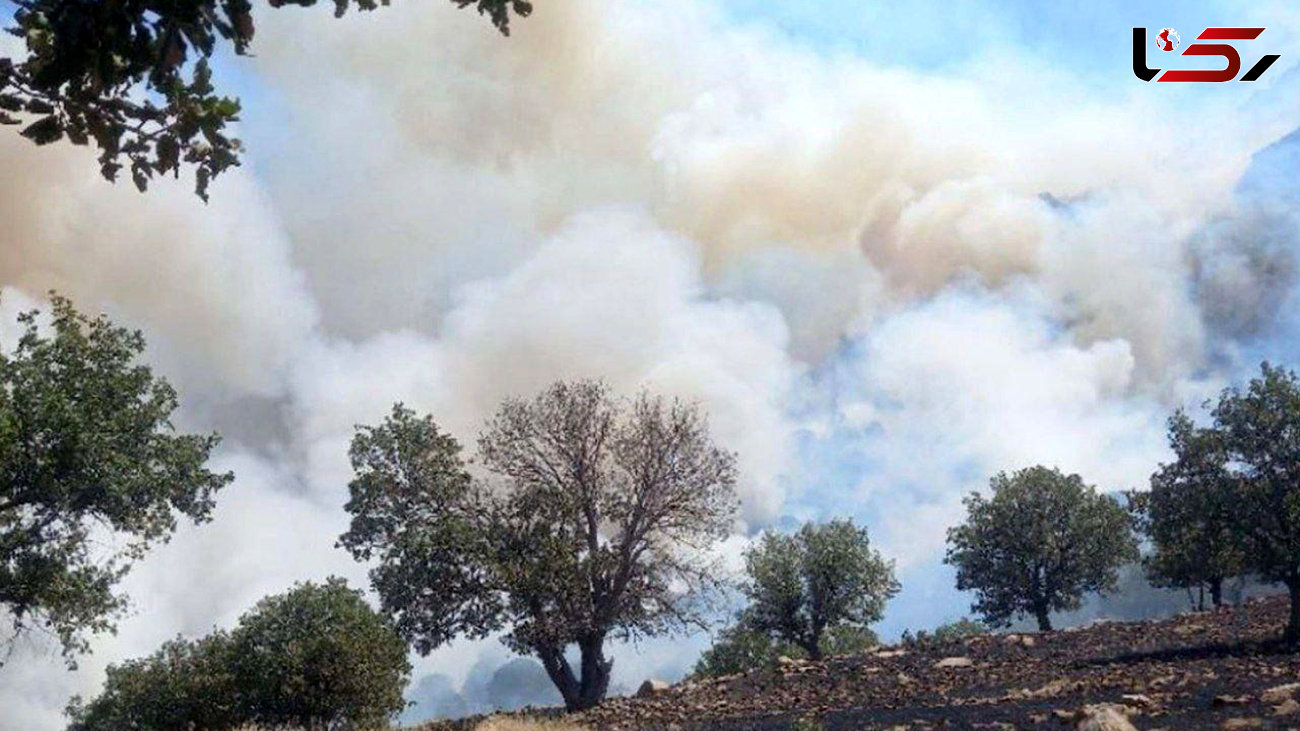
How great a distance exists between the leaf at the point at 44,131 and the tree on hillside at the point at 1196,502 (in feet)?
104

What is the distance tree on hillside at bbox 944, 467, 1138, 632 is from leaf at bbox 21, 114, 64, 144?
198 ft

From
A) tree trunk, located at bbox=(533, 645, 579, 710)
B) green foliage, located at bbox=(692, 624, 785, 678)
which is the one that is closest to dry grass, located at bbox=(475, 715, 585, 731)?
tree trunk, located at bbox=(533, 645, 579, 710)

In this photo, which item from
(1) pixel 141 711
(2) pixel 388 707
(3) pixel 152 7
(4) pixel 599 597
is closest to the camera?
(3) pixel 152 7

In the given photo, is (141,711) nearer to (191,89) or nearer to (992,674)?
(992,674)

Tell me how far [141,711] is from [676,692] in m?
42.6

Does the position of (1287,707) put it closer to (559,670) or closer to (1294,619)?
(1294,619)

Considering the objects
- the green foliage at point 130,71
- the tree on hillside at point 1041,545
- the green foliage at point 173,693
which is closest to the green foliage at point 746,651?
the tree on hillside at point 1041,545

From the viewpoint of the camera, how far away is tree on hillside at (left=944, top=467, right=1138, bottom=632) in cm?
5909

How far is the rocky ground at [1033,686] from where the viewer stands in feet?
49.0

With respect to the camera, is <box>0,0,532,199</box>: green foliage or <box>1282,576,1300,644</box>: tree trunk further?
<box>1282,576,1300,644</box>: tree trunk

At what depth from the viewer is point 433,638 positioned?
105 feet

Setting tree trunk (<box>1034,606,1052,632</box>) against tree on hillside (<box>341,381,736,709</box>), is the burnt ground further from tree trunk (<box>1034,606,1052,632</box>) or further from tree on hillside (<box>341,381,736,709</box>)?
tree trunk (<box>1034,606,1052,632</box>)

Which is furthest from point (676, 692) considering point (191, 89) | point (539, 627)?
point (191, 89)

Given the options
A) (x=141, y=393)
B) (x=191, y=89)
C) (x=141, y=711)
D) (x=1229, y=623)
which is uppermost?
(x=141, y=393)
